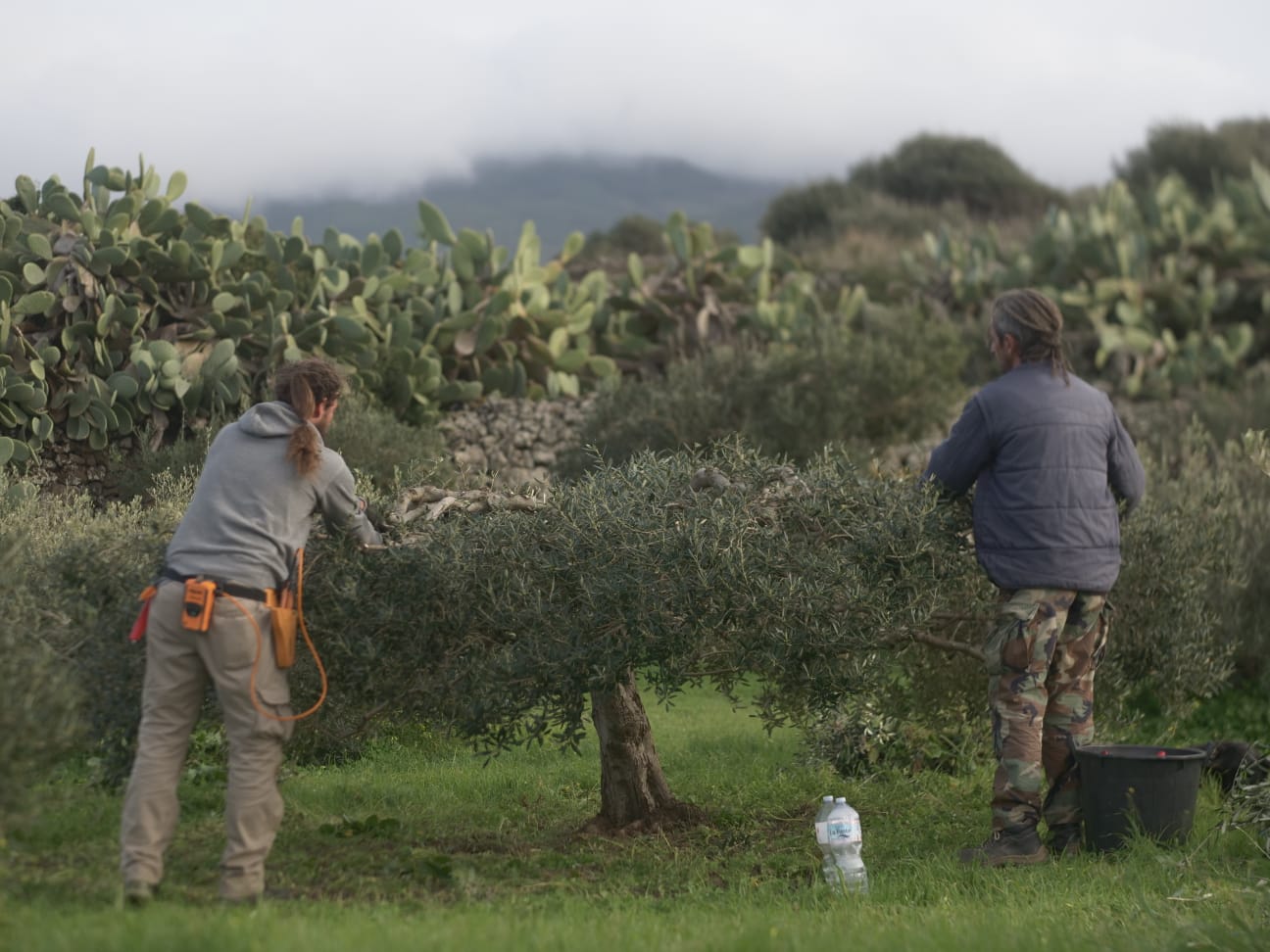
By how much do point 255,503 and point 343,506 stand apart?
0.39 meters

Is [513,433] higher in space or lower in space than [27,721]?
lower

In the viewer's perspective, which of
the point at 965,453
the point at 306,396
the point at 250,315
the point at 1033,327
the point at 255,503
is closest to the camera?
the point at 255,503

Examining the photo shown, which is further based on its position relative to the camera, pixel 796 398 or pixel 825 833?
pixel 796 398

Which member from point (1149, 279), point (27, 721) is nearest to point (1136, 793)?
point (27, 721)

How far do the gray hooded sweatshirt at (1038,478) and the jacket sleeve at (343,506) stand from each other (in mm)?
2747

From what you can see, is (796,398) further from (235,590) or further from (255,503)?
(235,590)

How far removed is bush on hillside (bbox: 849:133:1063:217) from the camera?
44.3m

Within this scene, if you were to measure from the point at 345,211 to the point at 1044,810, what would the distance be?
68.9 meters

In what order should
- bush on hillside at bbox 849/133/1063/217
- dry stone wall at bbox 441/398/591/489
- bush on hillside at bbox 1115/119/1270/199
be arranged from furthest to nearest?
bush on hillside at bbox 849/133/1063/217 → bush on hillside at bbox 1115/119/1270/199 → dry stone wall at bbox 441/398/591/489

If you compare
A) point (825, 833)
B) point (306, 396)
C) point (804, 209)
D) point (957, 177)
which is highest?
point (957, 177)

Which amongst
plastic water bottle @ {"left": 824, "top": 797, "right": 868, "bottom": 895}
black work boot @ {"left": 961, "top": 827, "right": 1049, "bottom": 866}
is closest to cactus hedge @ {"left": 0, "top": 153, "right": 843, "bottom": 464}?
plastic water bottle @ {"left": 824, "top": 797, "right": 868, "bottom": 895}

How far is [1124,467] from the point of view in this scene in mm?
6988

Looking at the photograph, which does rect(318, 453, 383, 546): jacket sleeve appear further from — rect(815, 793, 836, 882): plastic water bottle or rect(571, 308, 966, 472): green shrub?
rect(571, 308, 966, 472): green shrub

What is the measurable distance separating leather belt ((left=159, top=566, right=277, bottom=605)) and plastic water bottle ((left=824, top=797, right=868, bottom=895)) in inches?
99.6
